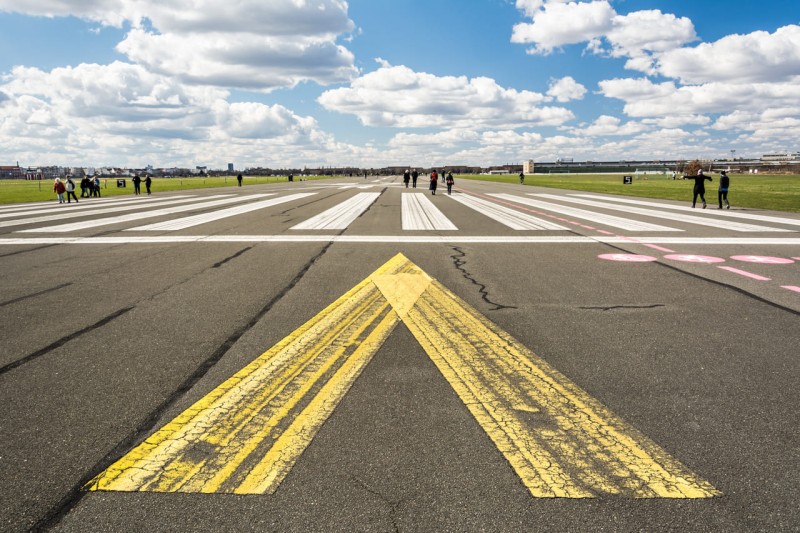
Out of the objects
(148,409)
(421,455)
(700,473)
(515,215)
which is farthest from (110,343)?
(515,215)

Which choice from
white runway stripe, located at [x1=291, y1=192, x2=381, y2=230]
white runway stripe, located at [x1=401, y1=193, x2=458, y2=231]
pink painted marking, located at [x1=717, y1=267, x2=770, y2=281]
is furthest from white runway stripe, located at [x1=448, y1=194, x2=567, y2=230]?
pink painted marking, located at [x1=717, y1=267, x2=770, y2=281]

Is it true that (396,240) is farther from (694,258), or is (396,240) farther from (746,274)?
(746,274)

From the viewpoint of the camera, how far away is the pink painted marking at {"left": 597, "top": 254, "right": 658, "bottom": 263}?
8633mm

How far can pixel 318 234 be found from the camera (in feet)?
40.0

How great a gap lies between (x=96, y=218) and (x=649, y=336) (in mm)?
17997

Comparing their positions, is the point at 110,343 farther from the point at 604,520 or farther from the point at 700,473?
the point at 700,473

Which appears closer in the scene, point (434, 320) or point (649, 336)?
point (649, 336)

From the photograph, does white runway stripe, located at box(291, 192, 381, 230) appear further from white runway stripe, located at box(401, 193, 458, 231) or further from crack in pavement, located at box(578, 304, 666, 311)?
crack in pavement, located at box(578, 304, 666, 311)

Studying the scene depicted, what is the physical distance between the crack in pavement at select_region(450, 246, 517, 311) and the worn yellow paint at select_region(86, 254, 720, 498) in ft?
2.93

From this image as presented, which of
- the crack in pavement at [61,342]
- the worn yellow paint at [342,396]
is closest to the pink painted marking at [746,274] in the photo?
the worn yellow paint at [342,396]

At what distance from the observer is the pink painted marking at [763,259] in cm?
836

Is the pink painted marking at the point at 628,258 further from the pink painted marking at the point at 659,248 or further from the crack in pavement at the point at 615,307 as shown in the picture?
the crack in pavement at the point at 615,307

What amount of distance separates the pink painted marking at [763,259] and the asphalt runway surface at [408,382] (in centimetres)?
10

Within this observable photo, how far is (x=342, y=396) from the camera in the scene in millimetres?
3385
